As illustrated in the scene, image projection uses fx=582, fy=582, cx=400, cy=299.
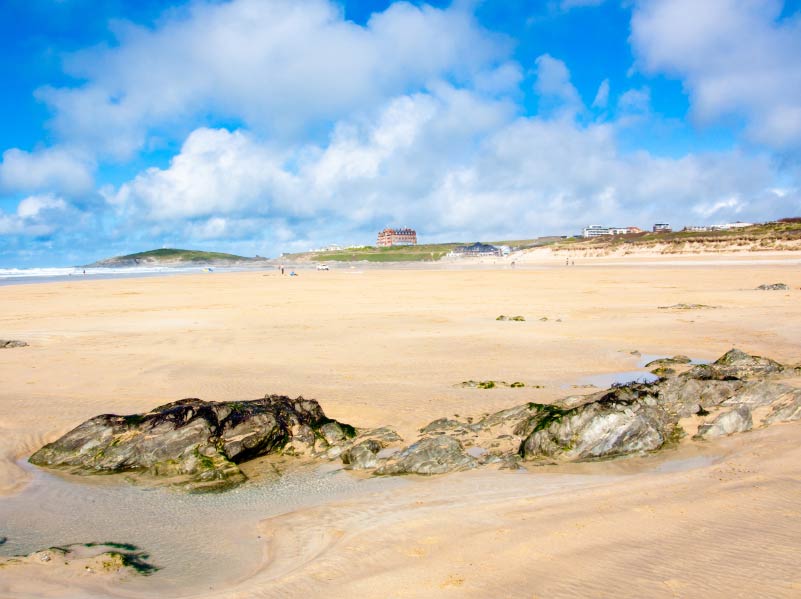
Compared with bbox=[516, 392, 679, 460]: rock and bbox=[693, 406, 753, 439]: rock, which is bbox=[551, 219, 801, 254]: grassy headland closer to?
bbox=[693, 406, 753, 439]: rock

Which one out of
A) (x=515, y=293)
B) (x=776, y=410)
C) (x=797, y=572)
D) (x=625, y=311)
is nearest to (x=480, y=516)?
(x=797, y=572)

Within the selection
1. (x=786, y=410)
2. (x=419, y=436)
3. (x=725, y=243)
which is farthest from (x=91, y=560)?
(x=725, y=243)

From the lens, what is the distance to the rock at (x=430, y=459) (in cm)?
787

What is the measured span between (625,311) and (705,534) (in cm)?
1978

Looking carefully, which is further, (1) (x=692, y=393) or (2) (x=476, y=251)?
(2) (x=476, y=251)

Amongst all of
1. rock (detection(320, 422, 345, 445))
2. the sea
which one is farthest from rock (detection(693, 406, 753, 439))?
the sea

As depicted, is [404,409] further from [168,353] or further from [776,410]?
[168,353]

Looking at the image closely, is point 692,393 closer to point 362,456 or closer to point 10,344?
point 362,456

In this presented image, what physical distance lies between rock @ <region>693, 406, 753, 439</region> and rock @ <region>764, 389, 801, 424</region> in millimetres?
323

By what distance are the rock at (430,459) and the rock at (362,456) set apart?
232mm

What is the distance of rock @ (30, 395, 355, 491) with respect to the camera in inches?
322

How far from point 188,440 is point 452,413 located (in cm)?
446

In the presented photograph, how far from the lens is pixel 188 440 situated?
8453 mm

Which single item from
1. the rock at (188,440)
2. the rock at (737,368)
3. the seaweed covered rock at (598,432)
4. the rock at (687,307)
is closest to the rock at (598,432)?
the seaweed covered rock at (598,432)
